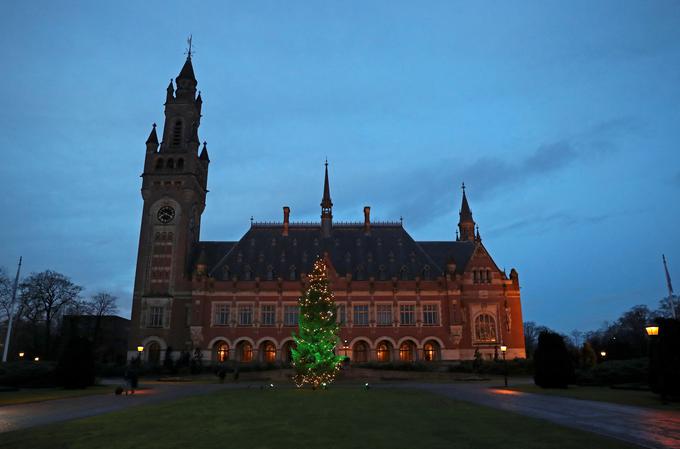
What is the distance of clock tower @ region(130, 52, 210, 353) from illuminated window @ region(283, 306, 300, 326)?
12.8 m

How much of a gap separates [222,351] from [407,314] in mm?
25039

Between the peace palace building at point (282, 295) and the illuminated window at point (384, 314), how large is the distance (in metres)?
0.13

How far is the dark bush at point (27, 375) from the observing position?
108 ft

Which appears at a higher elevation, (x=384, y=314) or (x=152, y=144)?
(x=152, y=144)

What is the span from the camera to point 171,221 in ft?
210

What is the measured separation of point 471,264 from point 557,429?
49639 mm

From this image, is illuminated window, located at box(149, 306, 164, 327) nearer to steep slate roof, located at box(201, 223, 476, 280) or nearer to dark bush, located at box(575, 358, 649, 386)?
steep slate roof, located at box(201, 223, 476, 280)

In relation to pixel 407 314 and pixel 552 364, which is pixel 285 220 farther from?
pixel 552 364

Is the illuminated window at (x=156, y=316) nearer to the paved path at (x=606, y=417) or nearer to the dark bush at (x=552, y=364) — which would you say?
the dark bush at (x=552, y=364)

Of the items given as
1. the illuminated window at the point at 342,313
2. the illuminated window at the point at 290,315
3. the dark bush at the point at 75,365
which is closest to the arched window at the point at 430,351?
the illuminated window at the point at 342,313

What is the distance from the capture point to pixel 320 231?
68.8 meters

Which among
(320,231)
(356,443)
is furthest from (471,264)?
(356,443)

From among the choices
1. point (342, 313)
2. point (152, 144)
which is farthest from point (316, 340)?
point (152, 144)

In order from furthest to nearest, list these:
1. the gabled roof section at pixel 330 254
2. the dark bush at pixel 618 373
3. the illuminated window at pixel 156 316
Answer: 1. the gabled roof section at pixel 330 254
2. the illuminated window at pixel 156 316
3. the dark bush at pixel 618 373
